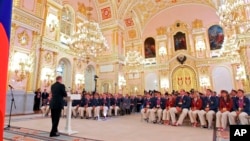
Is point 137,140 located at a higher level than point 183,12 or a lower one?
lower

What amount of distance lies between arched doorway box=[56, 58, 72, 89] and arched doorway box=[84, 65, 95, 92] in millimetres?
2211

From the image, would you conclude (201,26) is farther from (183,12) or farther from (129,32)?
(129,32)

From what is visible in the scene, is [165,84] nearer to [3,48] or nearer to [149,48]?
[149,48]

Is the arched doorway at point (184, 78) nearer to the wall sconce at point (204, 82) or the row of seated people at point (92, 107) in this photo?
the wall sconce at point (204, 82)

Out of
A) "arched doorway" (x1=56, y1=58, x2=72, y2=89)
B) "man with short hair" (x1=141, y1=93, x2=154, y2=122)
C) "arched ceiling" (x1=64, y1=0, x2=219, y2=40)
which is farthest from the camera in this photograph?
"arched ceiling" (x1=64, y1=0, x2=219, y2=40)

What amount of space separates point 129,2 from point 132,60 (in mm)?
5932

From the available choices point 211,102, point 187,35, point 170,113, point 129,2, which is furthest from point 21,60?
point 187,35

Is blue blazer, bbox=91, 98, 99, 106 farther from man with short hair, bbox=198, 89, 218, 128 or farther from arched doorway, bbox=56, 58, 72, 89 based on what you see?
arched doorway, bbox=56, 58, 72, 89

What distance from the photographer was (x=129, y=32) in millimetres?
19453

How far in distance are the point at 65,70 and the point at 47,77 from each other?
7.50 feet

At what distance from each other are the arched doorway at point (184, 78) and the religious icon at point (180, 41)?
2.32m

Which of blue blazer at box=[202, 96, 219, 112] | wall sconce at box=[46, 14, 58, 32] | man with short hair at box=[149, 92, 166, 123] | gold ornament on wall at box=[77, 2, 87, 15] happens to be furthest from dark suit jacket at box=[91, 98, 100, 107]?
gold ornament on wall at box=[77, 2, 87, 15]

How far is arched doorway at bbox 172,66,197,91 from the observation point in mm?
16266

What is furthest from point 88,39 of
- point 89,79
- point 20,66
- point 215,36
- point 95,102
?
point 215,36
